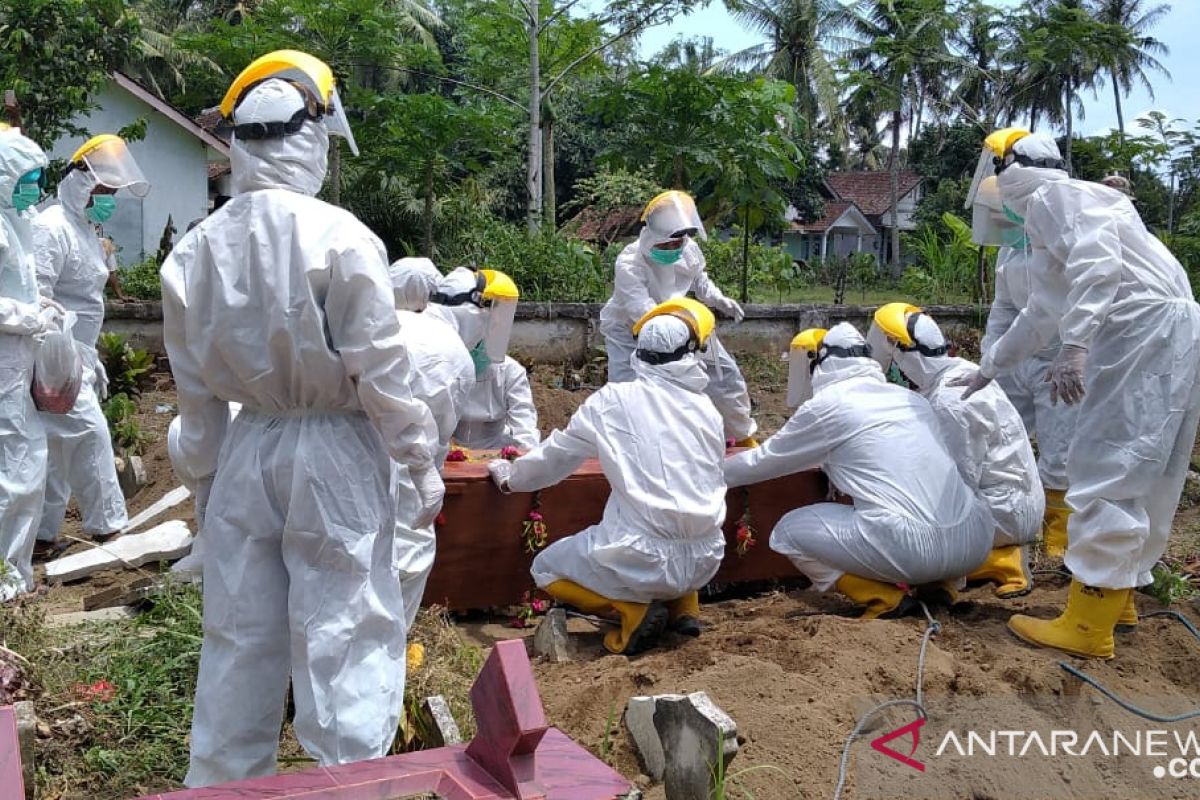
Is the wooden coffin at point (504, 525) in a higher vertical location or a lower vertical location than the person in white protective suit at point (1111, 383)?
lower

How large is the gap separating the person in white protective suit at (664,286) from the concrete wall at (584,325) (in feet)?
11.4

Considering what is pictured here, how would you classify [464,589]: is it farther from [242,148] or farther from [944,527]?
[242,148]

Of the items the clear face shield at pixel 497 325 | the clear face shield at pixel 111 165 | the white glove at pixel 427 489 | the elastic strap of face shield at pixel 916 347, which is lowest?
the white glove at pixel 427 489

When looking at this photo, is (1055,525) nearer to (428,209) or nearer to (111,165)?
(111,165)

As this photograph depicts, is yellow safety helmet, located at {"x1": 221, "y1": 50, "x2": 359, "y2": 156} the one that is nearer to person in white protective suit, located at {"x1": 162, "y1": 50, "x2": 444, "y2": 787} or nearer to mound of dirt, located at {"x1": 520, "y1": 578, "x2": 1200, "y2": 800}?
person in white protective suit, located at {"x1": 162, "y1": 50, "x2": 444, "y2": 787}

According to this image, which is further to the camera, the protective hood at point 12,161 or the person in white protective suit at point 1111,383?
the protective hood at point 12,161

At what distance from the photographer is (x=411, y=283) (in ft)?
14.3

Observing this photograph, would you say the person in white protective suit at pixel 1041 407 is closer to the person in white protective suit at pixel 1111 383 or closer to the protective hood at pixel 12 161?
the person in white protective suit at pixel 1111 383

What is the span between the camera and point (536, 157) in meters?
13.2

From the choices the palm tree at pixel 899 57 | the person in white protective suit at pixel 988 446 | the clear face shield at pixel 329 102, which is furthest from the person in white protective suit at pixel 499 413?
the palm tree at pixel 899 57

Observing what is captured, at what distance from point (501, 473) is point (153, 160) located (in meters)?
15.4

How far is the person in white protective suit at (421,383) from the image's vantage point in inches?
159

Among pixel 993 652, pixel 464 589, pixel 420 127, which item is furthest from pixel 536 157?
pixel 993 652

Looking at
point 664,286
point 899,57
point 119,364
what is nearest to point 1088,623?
point 664,286
